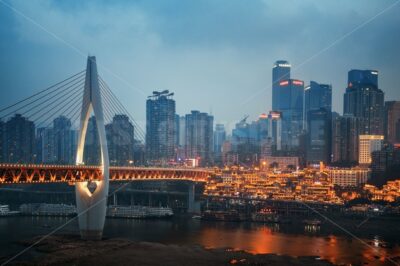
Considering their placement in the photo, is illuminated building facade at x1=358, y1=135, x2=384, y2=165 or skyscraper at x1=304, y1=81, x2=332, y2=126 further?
skyscraper at x1=304, y1=81, x2=332, y2=126

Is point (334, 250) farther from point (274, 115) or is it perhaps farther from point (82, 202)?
point (274, 115)

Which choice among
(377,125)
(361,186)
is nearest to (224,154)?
(377,125)

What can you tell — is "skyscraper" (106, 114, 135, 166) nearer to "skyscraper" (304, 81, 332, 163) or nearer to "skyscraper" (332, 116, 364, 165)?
"skyscraper" (304, 81, 332, 163)

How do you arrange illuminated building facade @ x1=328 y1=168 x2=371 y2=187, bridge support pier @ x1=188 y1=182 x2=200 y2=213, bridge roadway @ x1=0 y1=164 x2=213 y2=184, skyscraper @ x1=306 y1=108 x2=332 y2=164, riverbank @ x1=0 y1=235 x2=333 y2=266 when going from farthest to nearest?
skyscraper @ x1=306 y1=108 x2=332 y2=164 → illuminated building facade @ x1=328 y1=168 x2=371 y2=187 → bridge support pier @ x1=188 y1=182 x2=200 y2=213 → bridge roadway @ x1=0 y1=164 x2=213 y2=184 → riverbank @ x1=0 y1=235 x2=333 y2=266

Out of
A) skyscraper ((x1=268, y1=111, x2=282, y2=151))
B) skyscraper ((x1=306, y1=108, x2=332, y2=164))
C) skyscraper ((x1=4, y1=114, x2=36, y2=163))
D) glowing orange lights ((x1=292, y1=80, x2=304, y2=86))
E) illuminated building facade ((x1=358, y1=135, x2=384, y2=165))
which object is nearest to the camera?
skyscraper ((x1=4, y1=114, x2=36, y2=163))

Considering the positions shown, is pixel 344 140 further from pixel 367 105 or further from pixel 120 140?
pixel 120 140

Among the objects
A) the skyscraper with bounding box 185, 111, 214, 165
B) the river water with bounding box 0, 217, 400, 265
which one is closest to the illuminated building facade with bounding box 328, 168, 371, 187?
the river water with bounding box 0, 217, 400, 265

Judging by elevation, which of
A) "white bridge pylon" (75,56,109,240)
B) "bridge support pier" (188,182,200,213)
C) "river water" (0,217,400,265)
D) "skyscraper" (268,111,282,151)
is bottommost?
"river water" (0,217,400,265)
